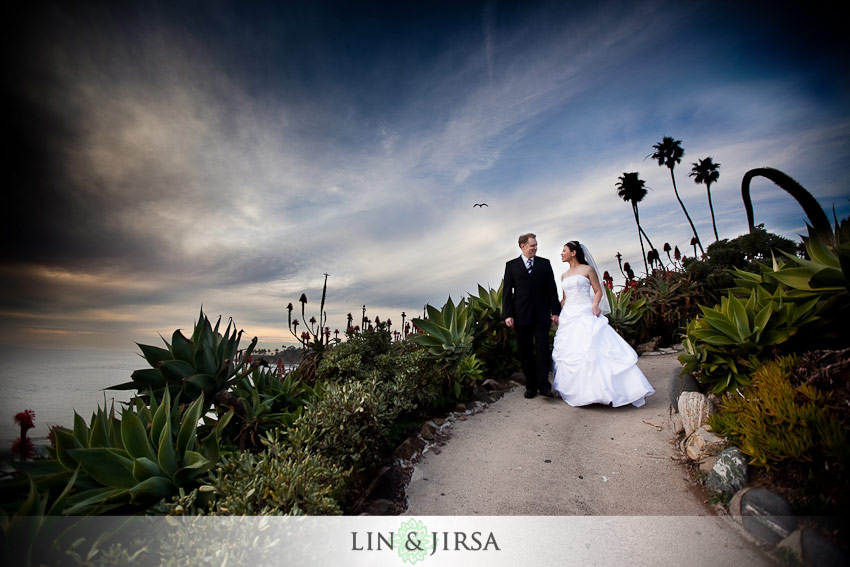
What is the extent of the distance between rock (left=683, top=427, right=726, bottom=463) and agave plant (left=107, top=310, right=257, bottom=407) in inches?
159

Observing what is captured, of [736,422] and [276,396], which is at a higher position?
[276,396]

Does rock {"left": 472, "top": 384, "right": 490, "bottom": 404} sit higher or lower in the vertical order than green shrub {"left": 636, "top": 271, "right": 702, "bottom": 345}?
lower

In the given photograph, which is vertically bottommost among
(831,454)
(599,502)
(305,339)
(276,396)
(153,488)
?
(599,502)

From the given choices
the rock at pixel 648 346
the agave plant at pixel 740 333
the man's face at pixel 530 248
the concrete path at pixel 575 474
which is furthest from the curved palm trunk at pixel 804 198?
the rock at pixel 648 346

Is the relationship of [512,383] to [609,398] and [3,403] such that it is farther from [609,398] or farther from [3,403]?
[3,403]

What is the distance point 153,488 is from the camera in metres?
2.16

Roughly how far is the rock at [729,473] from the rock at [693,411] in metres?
0.64

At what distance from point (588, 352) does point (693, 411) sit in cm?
166

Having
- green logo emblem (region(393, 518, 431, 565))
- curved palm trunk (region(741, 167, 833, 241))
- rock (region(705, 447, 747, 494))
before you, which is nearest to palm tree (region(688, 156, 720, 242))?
curved palm trunk (region(741, 167, 833, 241))

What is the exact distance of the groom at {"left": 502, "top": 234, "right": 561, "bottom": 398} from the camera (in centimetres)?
559

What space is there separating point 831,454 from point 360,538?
107 inches

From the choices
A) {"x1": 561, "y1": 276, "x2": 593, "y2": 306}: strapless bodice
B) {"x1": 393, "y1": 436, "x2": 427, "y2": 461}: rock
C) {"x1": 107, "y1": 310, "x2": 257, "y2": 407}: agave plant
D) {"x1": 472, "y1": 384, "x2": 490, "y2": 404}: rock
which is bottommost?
{"x1": 393, "y1": 436, "x2": 427, "y2": 461}: rock

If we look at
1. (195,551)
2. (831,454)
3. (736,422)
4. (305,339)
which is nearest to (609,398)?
(736,422)
